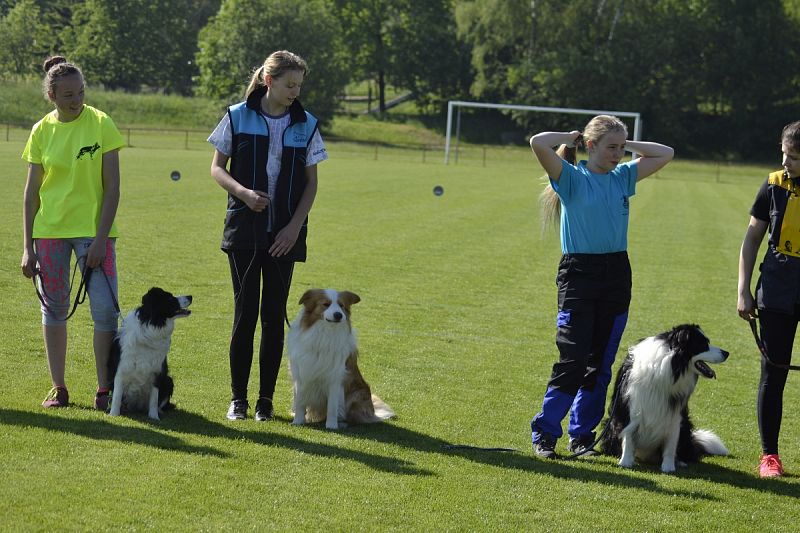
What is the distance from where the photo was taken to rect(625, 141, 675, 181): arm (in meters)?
5.91

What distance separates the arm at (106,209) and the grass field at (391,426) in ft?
3.08

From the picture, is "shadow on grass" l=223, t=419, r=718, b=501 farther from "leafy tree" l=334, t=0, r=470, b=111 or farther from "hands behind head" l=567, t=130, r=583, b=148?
"leafy tree" l=334, t=0, r=470, b=111

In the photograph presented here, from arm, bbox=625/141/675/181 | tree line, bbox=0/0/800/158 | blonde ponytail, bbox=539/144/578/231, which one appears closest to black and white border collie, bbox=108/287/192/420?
blonde ponytail, bbox=539/144/578/231

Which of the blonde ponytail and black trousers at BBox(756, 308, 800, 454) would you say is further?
the blonde ponytail

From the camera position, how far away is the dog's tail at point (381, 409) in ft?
21.9

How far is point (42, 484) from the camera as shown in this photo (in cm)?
465

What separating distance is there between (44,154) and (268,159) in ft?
4.28

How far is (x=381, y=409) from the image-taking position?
6.73m

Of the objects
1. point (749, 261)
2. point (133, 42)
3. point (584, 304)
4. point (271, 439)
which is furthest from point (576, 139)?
point (133, 42)

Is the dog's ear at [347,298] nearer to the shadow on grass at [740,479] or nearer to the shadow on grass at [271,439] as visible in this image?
the shadow on grass at [271,439]

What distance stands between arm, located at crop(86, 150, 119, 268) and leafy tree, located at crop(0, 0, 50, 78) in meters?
73.9

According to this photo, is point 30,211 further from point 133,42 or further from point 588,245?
point 133,42

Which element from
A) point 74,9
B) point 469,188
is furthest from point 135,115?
point 469,188

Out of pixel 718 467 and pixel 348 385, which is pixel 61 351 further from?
pixel 718 467
